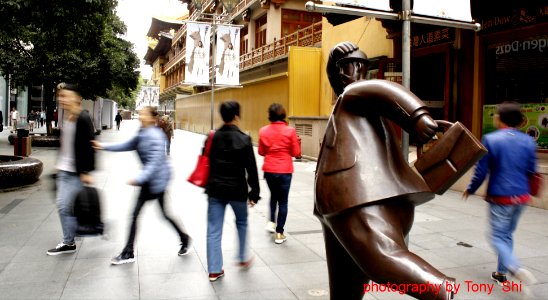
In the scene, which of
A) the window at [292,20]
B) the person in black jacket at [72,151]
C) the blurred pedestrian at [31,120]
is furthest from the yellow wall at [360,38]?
the blurred pedestrian at [31,120]

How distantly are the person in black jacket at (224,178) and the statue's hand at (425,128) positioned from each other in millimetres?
2172

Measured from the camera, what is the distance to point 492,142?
3.90m

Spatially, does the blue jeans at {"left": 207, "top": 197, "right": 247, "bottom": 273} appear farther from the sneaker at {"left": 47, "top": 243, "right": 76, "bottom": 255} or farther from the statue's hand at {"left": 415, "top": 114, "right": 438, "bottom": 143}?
the statue's hand at {"left": 415, "top": 114, "right": 438, "bottom": 143}

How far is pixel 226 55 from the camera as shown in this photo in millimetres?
15242

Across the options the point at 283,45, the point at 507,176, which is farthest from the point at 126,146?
the point at 283,45

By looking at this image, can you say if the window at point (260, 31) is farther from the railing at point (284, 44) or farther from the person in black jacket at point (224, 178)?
the person in black jacket at point (224, 178)

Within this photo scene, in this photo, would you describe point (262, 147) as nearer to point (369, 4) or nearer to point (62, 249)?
point (62, 249)

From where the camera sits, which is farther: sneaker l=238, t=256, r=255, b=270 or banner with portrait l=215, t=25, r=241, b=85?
banner with portrait l=215, t=25, r=241, b=85

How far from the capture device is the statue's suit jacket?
2.19m

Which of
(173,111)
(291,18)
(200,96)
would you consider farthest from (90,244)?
(173,111)

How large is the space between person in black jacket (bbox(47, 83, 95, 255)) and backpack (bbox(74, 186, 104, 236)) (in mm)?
161

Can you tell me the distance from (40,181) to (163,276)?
685cm

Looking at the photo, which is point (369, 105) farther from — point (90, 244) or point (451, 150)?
point (90, 244)

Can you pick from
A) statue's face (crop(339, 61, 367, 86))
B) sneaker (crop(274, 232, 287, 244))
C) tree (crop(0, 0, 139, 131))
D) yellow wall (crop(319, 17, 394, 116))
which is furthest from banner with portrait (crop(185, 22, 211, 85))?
statue's face (crop(339, 61, 367, 86))
